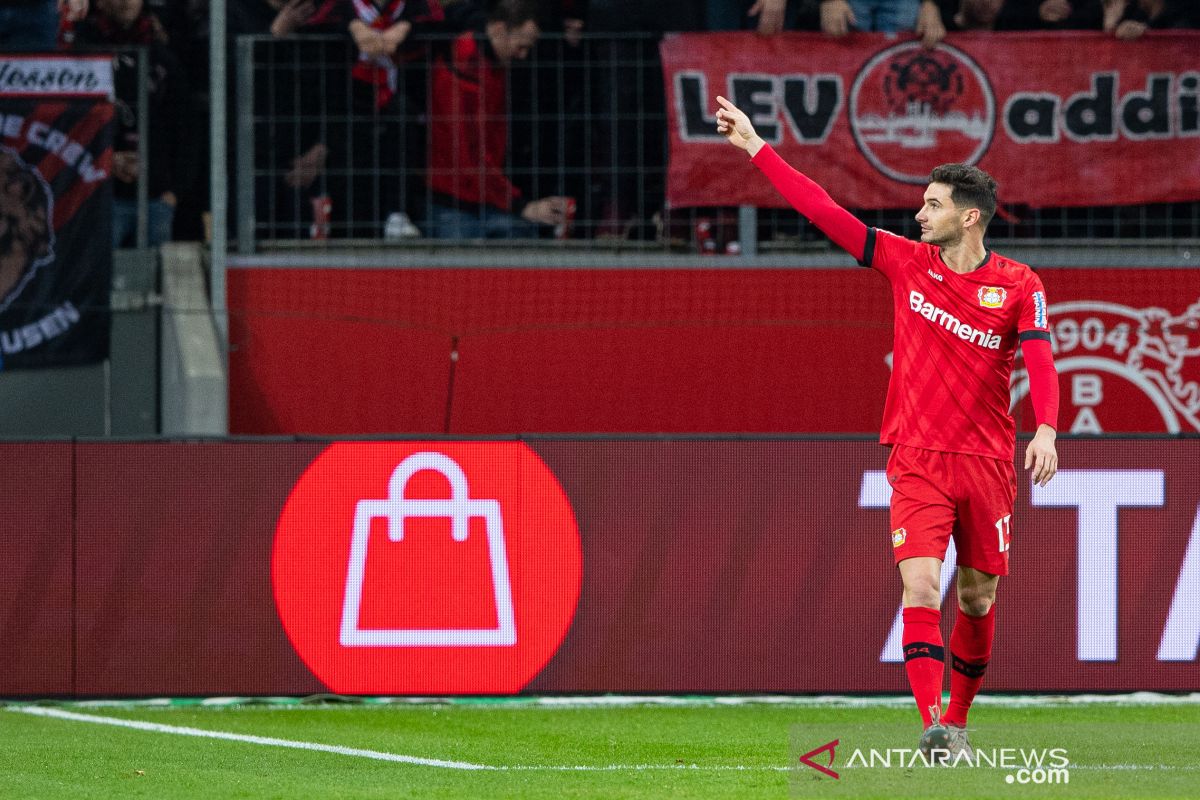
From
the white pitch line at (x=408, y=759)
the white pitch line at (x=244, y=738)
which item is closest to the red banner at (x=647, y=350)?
the white pitch line at (x=244, y=738)

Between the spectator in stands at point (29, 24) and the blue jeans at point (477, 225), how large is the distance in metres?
Result: 2.61

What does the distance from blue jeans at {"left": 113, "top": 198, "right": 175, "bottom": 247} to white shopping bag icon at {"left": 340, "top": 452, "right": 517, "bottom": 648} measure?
3.96 m

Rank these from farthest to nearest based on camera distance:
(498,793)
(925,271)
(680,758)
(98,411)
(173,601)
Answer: (98,411)
(173,601)
(680,758)
(925,271)
(498,793)

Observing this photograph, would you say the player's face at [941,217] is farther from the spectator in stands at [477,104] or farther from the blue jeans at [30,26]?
the blue jeans at [30,26]

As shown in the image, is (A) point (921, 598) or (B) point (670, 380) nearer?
(A) point (921, 598)

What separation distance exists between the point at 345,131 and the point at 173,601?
13.3ft

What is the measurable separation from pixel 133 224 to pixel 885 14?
16.1 feet

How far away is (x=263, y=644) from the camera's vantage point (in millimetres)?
7840

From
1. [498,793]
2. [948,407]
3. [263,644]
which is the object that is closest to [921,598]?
[948,407]

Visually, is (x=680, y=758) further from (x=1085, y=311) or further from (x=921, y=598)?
(x=1085, y=311)

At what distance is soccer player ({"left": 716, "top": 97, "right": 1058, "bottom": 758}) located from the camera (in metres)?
5.60

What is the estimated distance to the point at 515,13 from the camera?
36.4 ft

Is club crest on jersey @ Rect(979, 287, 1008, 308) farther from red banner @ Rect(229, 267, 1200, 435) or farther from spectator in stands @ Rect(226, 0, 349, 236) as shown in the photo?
spectator in stands @ Rect(226, 0, 349, 236)

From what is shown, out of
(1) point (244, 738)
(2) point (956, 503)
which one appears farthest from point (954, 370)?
(1) point (244, 738)
